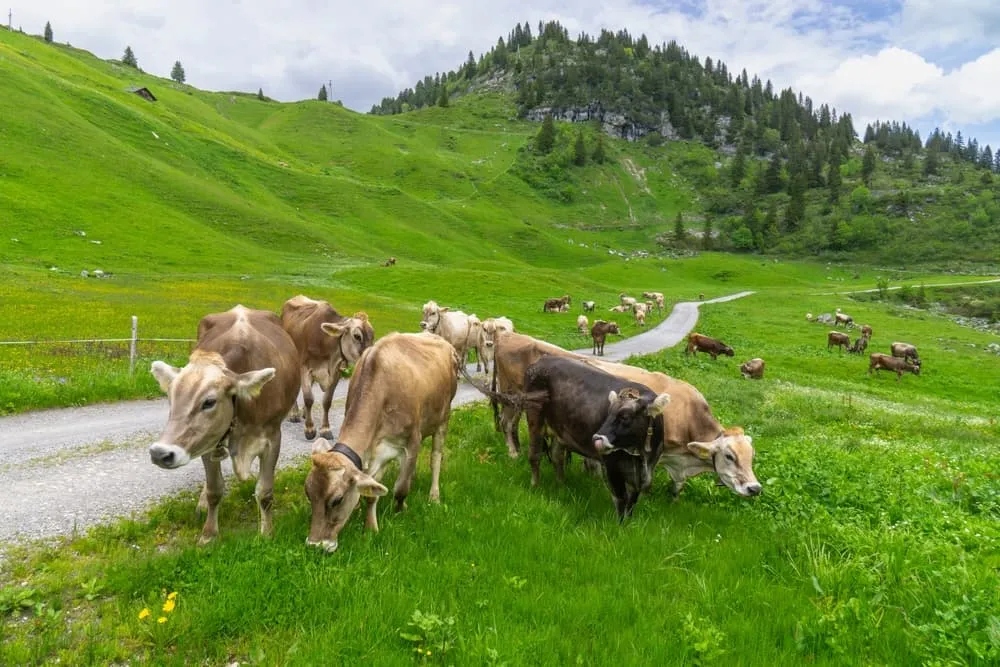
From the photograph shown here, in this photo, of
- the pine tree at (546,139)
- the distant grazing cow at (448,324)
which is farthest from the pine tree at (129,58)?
the distant grazing cow at (448,324)

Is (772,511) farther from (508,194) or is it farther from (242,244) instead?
(508,194)

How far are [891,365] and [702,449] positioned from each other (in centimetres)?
3670

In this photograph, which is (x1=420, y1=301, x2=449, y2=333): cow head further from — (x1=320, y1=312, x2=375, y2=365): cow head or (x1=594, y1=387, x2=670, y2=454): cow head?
(x1=594, y1=387, x2=670, y2=454): cow head

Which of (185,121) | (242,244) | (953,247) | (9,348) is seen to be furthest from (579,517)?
(953,247)

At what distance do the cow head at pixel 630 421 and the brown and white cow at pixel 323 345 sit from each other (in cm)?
650

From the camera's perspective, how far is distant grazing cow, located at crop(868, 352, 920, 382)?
121ft

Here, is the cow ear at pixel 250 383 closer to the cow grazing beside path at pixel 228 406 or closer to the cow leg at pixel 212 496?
the cow grazing beside path at pixel 228 406

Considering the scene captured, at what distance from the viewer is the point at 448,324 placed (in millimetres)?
22062

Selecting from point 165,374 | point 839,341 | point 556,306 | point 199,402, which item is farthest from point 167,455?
point 839,341

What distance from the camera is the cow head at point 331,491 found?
619 cm

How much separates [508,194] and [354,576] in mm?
143697

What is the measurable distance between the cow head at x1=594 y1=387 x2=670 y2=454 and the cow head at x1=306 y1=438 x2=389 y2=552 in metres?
3.23

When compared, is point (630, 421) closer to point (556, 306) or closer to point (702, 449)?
point (702, 449)

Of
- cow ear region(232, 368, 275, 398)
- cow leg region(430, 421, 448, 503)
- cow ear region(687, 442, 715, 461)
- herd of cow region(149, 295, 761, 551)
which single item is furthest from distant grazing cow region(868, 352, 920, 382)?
cow ear region(232, 368, 275, 398)
